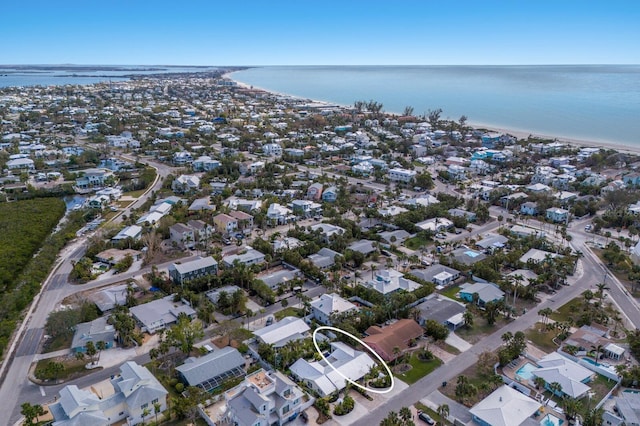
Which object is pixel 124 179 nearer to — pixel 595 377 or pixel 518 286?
pixel 518 286

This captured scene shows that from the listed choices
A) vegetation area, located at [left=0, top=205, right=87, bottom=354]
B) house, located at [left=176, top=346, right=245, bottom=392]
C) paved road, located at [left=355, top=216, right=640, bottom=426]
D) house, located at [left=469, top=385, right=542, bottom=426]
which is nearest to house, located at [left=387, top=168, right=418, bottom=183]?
paved road, located at [left=355, top=216, right=640, bottom=426]

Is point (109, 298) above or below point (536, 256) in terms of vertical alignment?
below

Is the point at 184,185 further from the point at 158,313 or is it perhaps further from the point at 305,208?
the point at 158,313

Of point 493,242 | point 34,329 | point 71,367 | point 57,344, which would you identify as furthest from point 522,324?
point 34,329

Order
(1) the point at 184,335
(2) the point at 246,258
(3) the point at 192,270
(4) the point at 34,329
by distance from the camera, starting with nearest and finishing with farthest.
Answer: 1. (1) the point at 184,335
2. (4) the point at 34,329
3. (3) the point at 192,270
4. (2) the point at 246,258

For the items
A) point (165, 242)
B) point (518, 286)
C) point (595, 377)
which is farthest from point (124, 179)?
point (595, 377)

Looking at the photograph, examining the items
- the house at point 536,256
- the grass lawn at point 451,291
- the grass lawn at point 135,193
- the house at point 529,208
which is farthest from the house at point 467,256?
the grass lawn at point 135,193
